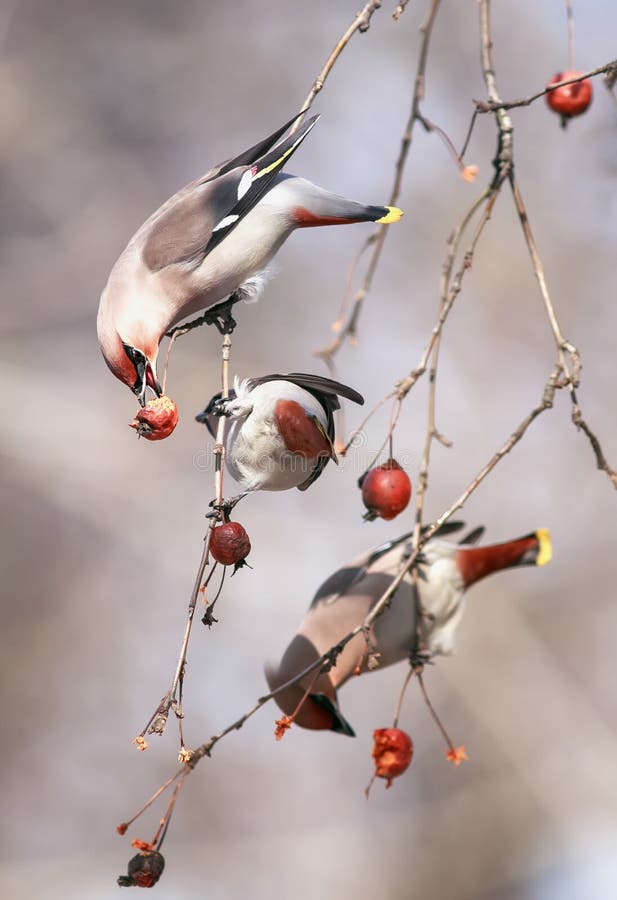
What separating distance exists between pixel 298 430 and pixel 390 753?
56cm

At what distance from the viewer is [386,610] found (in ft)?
6.22

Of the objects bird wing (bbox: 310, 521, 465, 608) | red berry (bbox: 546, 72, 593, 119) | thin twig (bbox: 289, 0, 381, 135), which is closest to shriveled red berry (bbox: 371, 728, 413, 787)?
bird wing (bbox: 310, 521, 465, 608)

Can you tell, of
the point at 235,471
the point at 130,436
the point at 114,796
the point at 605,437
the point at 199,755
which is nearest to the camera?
the point at 199,755

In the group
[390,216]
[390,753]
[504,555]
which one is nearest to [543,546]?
[504,555]

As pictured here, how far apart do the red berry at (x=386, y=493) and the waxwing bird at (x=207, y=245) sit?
41 cm

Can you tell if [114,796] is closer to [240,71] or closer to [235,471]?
[240,71]

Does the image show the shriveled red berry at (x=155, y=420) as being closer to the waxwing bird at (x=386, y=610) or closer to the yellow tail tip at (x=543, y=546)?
the waxwing bird at (x=386, y=610)

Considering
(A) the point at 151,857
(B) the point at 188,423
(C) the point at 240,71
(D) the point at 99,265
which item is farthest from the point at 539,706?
(A) the point at 151,857

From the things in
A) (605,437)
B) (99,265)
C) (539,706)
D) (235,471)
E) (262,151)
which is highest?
(99,265)

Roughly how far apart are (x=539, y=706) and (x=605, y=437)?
119 centimetres

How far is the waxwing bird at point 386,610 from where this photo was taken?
191cm

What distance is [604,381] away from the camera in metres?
4.88

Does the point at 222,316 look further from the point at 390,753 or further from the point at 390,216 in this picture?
the point at 390,753

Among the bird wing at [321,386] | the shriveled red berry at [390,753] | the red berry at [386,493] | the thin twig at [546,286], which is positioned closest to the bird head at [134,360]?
the bird wing at [321,386]
